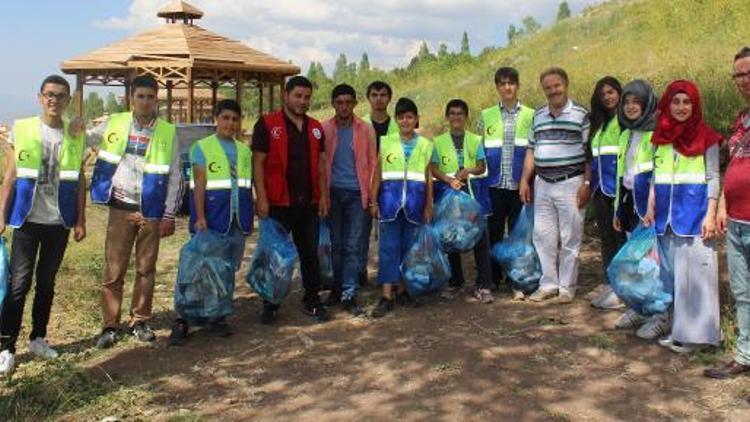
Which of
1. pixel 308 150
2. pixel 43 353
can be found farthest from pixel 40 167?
pixel 308 150

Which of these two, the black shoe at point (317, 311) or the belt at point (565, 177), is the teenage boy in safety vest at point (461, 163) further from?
the black shoe at point (317, 311)

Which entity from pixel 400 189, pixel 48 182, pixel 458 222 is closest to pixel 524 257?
pixel 458 222

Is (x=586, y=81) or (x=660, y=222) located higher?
(x=586, y=81)

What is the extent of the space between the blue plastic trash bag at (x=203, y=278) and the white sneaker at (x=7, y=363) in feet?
3.31

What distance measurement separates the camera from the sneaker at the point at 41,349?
4.39m

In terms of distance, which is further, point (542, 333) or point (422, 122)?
point (422, 122)

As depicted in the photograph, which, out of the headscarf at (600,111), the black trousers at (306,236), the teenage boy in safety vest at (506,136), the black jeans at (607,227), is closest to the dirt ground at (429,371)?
the black trousers at (306,236)

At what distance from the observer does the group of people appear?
4.02 meters

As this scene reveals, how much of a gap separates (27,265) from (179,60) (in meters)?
10.1

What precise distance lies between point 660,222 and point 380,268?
1996 millimetres

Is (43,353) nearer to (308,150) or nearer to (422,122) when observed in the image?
(308,150)

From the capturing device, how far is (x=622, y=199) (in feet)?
15.6

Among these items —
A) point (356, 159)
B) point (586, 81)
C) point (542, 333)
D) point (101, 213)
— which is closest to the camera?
point (542, 333)

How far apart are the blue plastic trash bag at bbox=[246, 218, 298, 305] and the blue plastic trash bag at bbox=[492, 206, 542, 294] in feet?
5.75
